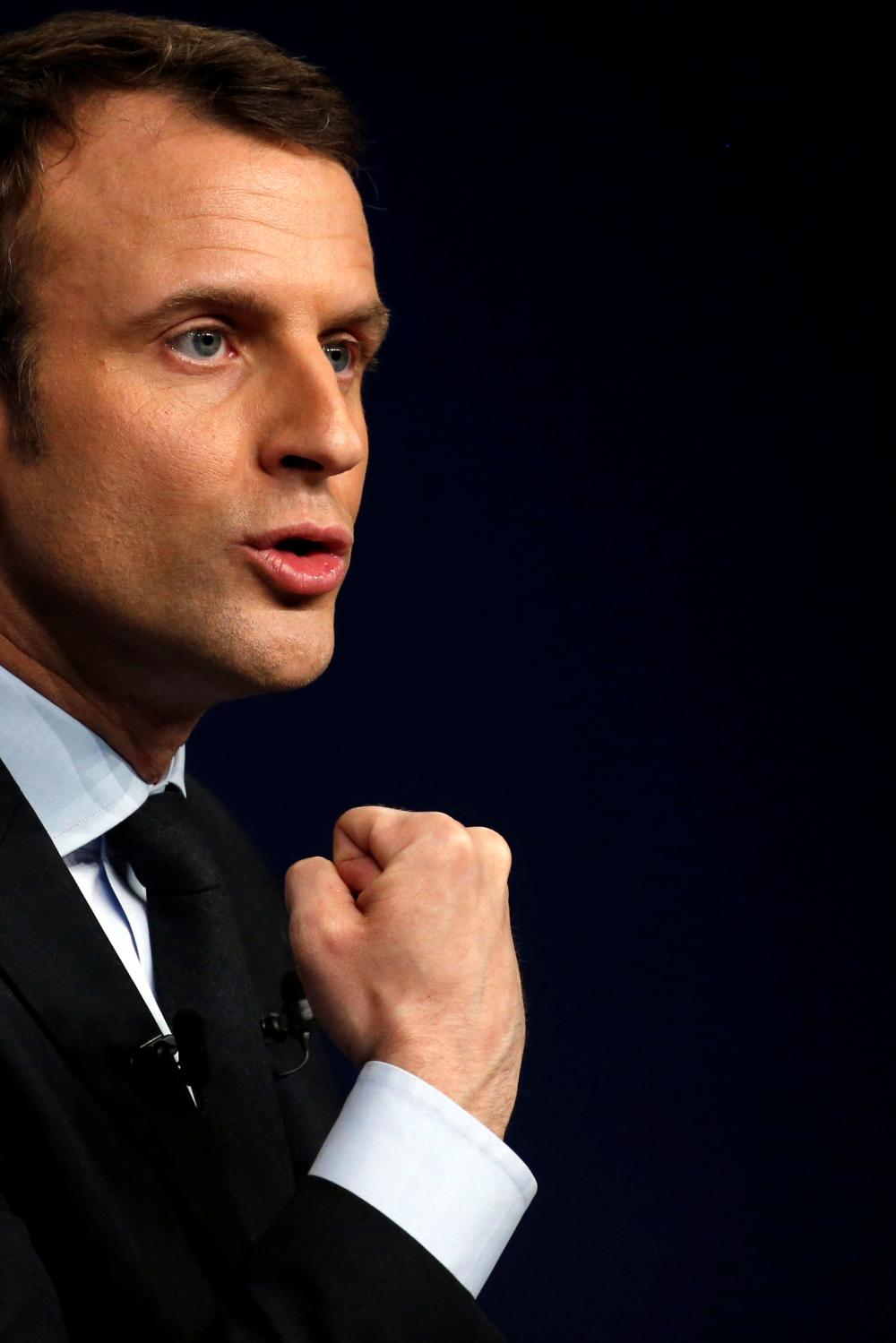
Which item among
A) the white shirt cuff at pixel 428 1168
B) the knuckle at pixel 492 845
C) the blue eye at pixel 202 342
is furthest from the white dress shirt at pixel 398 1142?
the blue eye at pixel 202 342

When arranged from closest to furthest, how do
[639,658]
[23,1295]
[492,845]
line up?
1. [23,1295]
2. [492,845]
3. [639,658]

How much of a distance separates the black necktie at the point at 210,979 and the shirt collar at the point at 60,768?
0.12 ft

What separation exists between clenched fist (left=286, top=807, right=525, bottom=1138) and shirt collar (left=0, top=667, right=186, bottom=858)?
0.19 metres

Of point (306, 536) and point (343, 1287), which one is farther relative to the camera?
point (306, 536)

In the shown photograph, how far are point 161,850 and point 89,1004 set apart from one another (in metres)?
0.20

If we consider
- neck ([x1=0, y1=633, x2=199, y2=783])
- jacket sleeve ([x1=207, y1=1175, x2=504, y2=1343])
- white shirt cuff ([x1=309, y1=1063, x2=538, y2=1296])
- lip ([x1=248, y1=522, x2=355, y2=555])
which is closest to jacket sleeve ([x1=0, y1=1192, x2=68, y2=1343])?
jacket sleeve ([x1=207, y1=1175, x2=504, y2=1343])

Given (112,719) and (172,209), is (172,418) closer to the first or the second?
(172,209)

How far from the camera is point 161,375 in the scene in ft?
4.54

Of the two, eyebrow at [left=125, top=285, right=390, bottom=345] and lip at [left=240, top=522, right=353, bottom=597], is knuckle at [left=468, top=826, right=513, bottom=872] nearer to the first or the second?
lip at [left=240, top=522, right=353, bottom=597]

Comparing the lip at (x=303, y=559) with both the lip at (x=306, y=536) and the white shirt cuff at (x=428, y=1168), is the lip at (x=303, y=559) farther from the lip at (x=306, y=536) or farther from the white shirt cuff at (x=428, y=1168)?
the white shirt cuff at (x=428, y=1168)

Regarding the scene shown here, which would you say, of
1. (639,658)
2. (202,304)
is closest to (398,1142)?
(202,304)

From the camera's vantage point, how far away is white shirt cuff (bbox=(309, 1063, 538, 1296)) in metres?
1.21

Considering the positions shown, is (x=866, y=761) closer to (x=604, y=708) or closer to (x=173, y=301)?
(x=604, y=708)

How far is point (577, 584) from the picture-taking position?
2.25m
